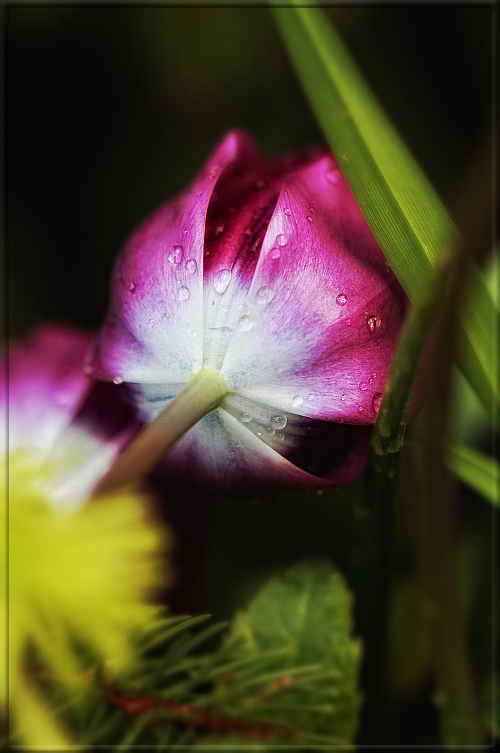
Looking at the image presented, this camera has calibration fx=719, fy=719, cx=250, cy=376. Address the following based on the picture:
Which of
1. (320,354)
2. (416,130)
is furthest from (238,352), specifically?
(416,130)

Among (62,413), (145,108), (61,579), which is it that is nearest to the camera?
(61,579)

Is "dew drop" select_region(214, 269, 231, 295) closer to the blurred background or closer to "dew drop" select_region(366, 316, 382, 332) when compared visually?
"dew drop" select_region(366, 316, 382, 332)

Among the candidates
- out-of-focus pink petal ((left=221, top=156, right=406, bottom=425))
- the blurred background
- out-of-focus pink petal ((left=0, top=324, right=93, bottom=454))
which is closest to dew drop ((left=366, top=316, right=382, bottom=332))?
out-of-focus pink petal ((left=221, top=156, right=406, bottom=425))

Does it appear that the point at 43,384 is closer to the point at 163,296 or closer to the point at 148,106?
the point at 163,296

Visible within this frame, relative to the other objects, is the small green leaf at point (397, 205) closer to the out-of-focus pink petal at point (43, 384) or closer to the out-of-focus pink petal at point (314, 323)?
the out-of-focus pink petal at point (314, 323)

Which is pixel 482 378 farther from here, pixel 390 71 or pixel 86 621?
pixel 390 71

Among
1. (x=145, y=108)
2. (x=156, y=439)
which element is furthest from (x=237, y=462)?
(x=145, y=108)

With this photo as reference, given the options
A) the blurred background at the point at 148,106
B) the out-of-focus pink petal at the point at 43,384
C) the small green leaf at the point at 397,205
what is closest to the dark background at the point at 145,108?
the blurred background at the point at 148,106
